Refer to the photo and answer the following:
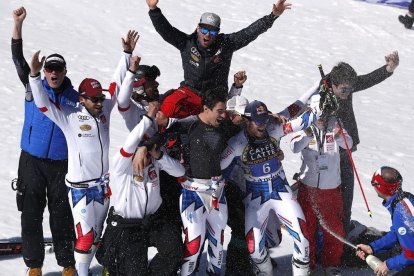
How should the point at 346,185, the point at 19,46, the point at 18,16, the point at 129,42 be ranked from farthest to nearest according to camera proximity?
the point at 346,185
the point at 129,42
the point at 19,46
the point at 18,16

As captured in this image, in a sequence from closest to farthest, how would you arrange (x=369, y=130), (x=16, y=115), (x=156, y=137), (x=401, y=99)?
(x=156, y=137), (x=16, y=115), (x=369, y=130), (x=401, y=99)

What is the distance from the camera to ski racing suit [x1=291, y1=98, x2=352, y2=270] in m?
7.74

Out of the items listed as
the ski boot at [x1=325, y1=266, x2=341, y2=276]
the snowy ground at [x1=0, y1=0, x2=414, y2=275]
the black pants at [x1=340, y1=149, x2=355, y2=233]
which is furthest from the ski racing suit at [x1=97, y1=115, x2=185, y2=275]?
the snowy ground at [x1=0, y1=0, x2=414, y2=275]

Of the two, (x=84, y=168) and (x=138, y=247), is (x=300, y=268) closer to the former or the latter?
(x=138, y=247)

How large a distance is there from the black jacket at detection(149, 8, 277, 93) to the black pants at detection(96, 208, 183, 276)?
179 centimetres

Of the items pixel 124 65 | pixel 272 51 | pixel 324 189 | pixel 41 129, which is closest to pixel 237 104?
pixel 124 65

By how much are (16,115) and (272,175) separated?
5962mm

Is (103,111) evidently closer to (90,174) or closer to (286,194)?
(90,174)

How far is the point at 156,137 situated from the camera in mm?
6758

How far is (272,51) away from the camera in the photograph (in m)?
16.0

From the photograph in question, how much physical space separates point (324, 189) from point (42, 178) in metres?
2.92

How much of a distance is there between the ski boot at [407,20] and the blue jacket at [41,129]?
40.4 feet

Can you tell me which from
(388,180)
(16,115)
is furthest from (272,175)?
(16,115)

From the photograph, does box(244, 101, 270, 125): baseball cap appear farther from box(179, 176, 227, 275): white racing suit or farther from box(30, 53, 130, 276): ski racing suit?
box(30, 53, 130, 276): ski racing suit
